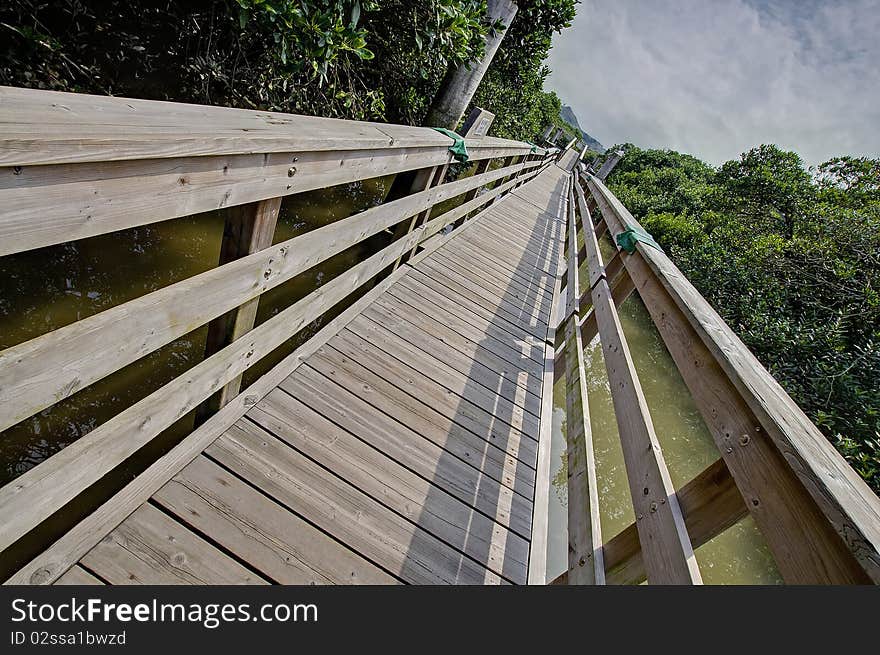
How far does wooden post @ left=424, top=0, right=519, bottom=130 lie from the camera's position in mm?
6105

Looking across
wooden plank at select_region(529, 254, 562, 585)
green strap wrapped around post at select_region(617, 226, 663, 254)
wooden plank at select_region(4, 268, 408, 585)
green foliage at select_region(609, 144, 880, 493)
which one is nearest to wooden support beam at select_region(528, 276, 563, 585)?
wooden plank at select_region(529, 254, 562, 585)

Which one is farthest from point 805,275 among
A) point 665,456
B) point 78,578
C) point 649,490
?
point 78,578

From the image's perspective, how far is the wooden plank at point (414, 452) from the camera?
1.83 meters

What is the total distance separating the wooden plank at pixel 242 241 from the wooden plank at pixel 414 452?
0.43 metres

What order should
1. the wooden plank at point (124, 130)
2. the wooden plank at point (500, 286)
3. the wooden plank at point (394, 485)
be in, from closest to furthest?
the wooden plank at point (124, 130)
the wooden plank at point (394, 485)
the wooden plank at point (500, 286)

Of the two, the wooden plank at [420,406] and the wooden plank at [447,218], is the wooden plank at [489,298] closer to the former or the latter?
the wooden plank at [447,218]

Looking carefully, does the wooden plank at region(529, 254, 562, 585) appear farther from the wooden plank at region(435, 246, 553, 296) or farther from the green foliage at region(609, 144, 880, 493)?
the green foliage at region(609, 144, 880, 493)

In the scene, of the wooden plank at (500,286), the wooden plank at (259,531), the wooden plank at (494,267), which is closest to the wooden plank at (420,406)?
the wooden plank at (259,531)

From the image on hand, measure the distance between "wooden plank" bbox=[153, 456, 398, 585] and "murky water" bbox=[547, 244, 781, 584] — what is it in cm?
166

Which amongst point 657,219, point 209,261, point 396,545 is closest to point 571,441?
point 396,545

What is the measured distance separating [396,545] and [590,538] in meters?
0.64

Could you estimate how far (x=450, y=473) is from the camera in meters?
1.90

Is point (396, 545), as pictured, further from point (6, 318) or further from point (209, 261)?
point (209, 261)

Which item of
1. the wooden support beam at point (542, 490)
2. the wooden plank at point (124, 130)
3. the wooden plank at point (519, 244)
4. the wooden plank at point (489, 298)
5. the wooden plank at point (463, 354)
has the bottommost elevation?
the wooden plank at point (519, 244)
